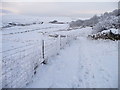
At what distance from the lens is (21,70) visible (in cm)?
562

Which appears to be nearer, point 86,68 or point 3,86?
point 3,86

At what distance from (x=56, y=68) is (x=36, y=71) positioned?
3.69 feet

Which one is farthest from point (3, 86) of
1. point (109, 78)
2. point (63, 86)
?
point (109, 78)

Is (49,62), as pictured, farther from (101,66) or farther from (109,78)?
(109,78)

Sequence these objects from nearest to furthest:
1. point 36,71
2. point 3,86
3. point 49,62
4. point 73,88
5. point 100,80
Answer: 1. point 3,86
2. point 73,88
3. point 100,80
4. point 36,71
5. point 49,62

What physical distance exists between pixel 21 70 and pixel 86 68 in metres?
3.51

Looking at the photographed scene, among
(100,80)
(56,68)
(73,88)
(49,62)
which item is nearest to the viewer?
(73,88)

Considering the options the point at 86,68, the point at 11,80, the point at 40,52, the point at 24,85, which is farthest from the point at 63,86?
the point at 40,52

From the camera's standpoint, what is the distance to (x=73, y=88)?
18.3 ft

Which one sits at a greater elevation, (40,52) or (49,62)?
(40,52)

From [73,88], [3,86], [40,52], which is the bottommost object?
[73,88]

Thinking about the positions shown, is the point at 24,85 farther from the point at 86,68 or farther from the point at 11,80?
the point at 86,68

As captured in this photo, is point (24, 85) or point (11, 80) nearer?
point (11, 80)

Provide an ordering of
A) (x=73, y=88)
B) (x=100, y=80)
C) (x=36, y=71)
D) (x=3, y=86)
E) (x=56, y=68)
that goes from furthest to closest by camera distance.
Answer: (x=56, y=68) → (x=36, y=71) → (x=100, y=80) → (x=73, y=88) → (x=3, y=86)
